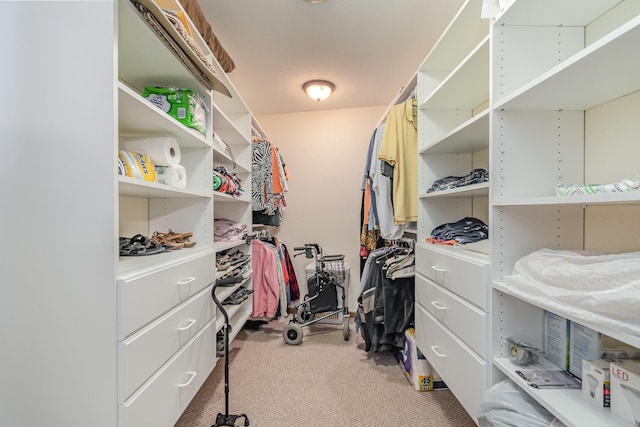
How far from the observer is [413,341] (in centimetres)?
175

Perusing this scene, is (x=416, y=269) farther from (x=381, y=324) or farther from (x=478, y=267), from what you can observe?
(x=478, y=267)

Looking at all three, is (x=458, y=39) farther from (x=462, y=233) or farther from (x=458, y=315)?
(x=458, y=315)

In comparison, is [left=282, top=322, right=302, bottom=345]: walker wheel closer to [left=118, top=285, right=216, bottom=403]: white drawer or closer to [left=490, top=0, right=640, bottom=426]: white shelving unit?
[left=118, top=285, right=216, bottom=403]: white drawer

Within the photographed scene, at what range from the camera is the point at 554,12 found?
96cm

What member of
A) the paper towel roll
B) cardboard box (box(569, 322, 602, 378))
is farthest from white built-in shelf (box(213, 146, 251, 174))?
cardboard box (box(569, 322, 602, 378))

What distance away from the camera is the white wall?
3.13 m

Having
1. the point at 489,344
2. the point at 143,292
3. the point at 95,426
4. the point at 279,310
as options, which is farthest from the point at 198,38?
the point at 279,310

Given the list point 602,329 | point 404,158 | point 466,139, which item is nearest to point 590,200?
point 602,329

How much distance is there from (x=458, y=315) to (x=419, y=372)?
27.4 inches

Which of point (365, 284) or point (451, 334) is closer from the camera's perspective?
point (451, 334)

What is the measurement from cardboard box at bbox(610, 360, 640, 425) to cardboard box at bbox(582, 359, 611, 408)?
0.02m

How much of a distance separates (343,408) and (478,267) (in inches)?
Answer: 43.9

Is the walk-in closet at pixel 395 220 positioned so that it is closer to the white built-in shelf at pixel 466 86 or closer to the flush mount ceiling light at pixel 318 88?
the white built-in shelf at pixel 466 86

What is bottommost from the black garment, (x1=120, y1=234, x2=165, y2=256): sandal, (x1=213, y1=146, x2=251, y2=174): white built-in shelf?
(x1=120, y1=234, x2=165, y2=256): sandal
